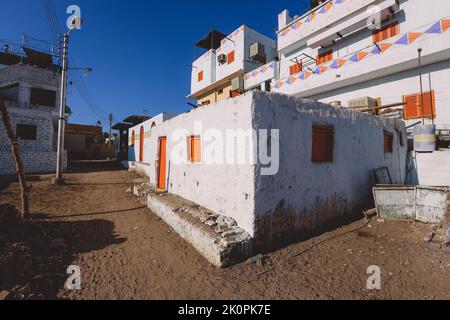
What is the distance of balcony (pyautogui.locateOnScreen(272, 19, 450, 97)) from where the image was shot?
8.16 m

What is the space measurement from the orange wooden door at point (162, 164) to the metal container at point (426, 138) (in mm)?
9904

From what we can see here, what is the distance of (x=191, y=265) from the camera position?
13.1 ft

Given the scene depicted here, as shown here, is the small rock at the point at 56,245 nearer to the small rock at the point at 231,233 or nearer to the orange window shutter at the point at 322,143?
the small rock at the point at 231,233

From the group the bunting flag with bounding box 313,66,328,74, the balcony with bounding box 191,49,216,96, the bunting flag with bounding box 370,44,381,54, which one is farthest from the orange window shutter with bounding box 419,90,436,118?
the balcony with bounding box 191,49,216,96

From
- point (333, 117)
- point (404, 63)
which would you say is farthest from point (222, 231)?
point (404, 63)

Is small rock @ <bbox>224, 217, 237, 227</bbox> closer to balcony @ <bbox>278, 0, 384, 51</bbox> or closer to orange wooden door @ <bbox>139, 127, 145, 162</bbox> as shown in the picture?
→ orange wooden door @ <bbox>139, 127, 145, 162</bbox>

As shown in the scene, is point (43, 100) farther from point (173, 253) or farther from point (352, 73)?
point (352, 73)

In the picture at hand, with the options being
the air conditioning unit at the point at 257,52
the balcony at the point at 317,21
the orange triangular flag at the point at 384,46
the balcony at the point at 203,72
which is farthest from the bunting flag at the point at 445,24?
the balcony at the point at 203,72

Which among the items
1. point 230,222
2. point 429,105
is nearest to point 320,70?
point 429,105

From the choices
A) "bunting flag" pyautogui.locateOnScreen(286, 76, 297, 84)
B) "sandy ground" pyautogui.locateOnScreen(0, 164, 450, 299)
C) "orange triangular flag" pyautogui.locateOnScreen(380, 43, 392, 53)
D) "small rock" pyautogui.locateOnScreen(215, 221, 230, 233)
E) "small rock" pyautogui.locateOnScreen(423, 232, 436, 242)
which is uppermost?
"bunting flag" pyautogui.locateOnScreen(286, 76, 297, 84)

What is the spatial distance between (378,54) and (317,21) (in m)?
5.20

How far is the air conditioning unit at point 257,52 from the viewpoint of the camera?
18484 millimetres

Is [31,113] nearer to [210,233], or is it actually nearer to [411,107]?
[210,233]

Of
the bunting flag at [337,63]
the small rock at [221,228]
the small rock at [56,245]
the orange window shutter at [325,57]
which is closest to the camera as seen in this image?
the small rock at [221,228]
